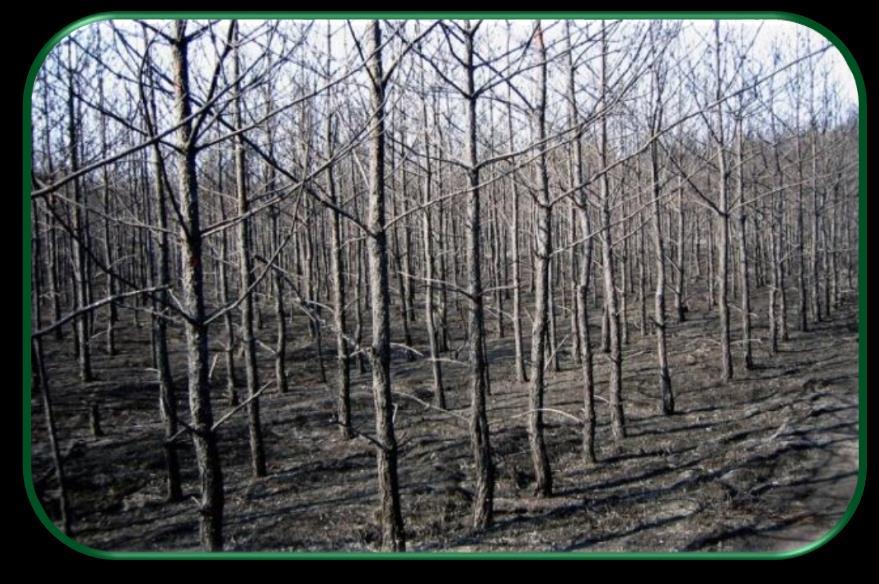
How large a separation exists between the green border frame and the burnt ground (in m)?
0.09

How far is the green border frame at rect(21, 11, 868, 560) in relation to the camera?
3.19 meters

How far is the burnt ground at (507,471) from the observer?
383 cm

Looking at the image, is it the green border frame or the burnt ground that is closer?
the green border frame

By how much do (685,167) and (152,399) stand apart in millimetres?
7525

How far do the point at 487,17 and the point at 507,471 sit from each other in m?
3.84

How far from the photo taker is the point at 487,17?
3262mm

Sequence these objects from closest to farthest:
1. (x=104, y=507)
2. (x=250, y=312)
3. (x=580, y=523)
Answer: (x=104, y=507) → (x=580, y=523) → (x=250, y=312)

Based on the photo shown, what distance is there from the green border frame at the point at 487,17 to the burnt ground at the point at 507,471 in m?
0.09

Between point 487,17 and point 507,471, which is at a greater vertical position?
point 487,17

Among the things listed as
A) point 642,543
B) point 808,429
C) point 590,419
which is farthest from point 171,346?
point 808,429

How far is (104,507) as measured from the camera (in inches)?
151

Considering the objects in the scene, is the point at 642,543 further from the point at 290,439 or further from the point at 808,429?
the point at 290,439

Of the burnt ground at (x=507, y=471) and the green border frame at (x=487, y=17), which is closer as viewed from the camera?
the green border frame at (x=487, y=17)

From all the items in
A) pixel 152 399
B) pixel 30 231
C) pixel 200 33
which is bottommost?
pixel 152 399
